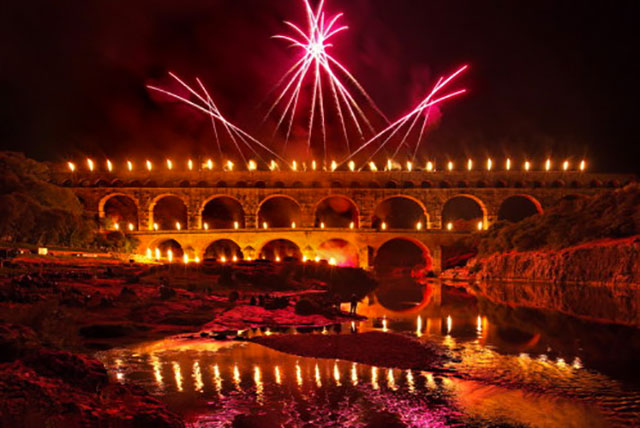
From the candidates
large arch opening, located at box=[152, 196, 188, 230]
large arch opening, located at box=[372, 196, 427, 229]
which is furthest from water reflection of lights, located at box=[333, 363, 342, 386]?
large arch opening, located at box=[372, 196, 427, 229]

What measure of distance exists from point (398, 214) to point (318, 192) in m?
15.3

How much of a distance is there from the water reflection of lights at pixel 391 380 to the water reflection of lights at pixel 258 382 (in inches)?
116

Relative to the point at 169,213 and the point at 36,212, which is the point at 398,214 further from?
the point at 36,212

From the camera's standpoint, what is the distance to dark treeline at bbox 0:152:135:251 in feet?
88.1

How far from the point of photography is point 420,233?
4525 centimetres

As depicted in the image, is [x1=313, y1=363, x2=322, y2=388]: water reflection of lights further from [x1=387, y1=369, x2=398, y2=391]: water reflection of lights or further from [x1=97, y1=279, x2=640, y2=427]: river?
[x1=387, y1=369, x2=398, y2=391]: water reflection of lights

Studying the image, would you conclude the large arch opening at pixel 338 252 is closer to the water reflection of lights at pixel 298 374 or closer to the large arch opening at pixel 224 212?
the large arch opening at pixel 224 212

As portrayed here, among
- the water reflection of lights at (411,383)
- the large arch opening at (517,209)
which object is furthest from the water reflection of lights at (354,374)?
the large arch opening at (517,209)

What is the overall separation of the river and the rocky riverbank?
5.92 metres

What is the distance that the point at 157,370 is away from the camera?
36.6ft

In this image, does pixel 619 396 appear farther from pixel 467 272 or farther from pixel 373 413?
pixel 467 272

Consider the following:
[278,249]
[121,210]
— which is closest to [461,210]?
[278,249]

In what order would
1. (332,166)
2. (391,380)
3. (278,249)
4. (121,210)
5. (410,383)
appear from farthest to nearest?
(278,249) < (332,166) < (121,210) < (391,380) < (410,383)

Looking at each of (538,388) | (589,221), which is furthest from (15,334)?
(589,221)
